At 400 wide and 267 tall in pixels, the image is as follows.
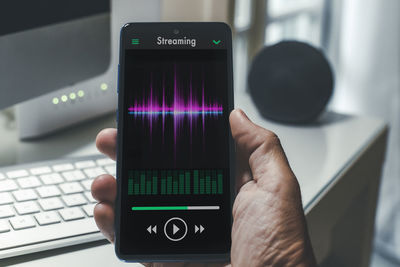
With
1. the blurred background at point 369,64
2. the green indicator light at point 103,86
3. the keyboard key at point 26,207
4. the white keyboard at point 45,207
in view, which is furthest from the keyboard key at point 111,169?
the blurred background at point 369,64

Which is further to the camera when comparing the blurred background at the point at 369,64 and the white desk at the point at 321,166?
the blurred background at the point at 369,64

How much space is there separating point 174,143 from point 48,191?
153 millimetres

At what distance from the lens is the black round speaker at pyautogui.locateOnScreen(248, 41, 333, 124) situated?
767 mm

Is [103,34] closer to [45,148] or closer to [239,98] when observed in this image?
[45,148]

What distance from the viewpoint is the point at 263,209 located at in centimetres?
44

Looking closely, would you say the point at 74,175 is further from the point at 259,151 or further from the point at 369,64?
the point at 369,64

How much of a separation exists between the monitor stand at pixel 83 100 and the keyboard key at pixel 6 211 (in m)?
0.24

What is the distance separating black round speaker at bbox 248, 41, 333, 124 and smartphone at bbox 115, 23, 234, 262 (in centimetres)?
31

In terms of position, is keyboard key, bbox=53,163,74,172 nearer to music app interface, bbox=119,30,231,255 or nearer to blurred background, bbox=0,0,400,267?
music app interface, bbox=119,30,231,255

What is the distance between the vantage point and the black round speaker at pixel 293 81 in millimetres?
767

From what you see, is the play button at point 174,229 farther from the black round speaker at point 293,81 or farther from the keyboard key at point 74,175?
the black round speaker at point 293,81

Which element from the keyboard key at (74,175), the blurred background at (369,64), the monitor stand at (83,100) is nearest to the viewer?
the keyboard key at (74,175)

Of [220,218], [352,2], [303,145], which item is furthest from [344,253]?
[352,2]

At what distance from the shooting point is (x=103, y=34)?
678 mm
